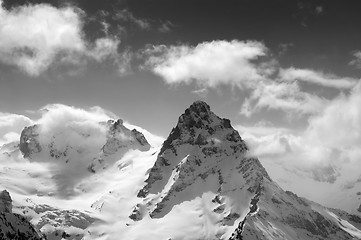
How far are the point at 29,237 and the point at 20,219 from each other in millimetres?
10827

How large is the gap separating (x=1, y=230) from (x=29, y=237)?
12371mm

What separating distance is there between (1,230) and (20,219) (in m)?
18.6

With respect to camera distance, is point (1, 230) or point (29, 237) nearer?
point (1, 230)

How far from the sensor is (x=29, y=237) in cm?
16138

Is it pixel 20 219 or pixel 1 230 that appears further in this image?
pixel 20 219

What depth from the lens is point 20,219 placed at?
170m

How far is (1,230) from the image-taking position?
496ft
